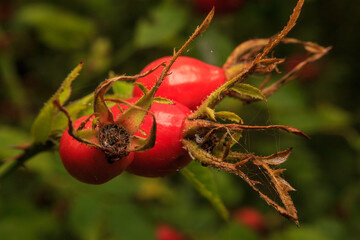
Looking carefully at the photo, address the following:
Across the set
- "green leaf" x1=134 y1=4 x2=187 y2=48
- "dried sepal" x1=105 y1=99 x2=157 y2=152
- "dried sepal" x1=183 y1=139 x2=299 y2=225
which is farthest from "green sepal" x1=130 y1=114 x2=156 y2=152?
"green leaf" x1=134 y1=4 x2=187 y2=48

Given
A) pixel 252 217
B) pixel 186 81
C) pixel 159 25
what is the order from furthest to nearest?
pixel 252 217, pixel 159 25, pixel 186 81

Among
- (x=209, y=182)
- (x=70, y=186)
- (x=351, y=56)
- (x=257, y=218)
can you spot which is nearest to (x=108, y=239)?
(x=70, y=186)

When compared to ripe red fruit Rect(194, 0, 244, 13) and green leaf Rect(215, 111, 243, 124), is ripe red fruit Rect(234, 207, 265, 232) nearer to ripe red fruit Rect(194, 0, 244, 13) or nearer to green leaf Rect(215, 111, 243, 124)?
ripe red fruit Rect(194, 0, 244, 13)

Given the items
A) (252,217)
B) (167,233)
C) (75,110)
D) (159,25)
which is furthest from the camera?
(252,217)

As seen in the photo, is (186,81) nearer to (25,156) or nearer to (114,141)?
(114,141)

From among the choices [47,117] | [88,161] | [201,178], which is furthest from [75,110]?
[201,178]

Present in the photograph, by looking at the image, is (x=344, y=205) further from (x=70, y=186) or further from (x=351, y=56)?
(x=70, y=186)

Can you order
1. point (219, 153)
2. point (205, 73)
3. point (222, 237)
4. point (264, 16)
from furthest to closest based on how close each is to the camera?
point (264, 16) → point (222, 237) → point (205, 73) → point (219, 153)
